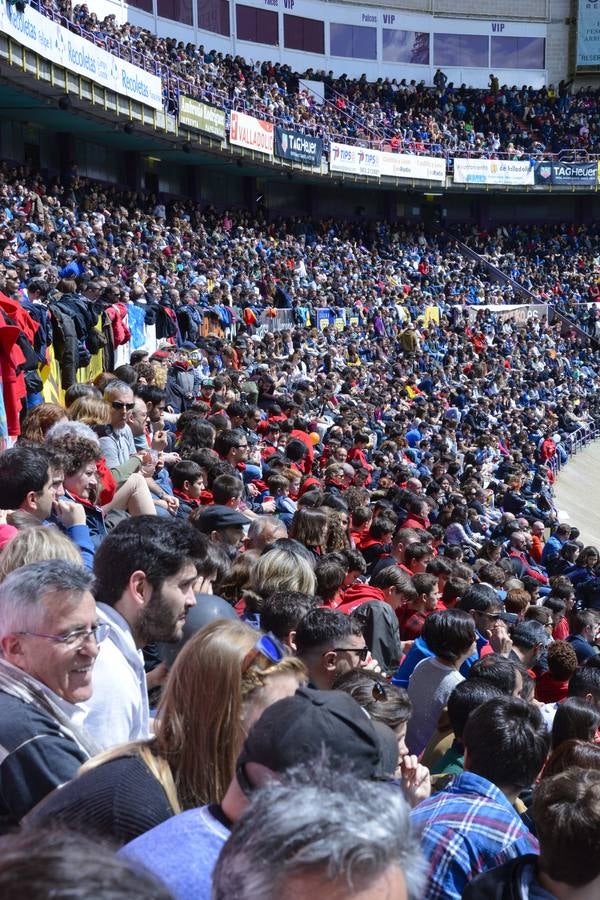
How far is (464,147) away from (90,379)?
34466mm

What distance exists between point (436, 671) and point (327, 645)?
1021mm

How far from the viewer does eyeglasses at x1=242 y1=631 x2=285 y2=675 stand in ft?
9.15

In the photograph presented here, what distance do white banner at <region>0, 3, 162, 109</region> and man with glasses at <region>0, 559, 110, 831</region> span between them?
67.4 ft

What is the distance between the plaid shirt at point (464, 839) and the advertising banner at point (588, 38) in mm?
49771

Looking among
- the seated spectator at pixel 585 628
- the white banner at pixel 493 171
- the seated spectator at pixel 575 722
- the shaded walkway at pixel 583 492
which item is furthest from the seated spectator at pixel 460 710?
the white banner at pixel 493 171

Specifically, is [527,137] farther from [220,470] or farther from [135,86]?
[220,470]

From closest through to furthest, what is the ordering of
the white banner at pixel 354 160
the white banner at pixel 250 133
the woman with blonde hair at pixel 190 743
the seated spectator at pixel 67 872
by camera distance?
the seated spectator at pixel 67 872
the woman with blonde hair at pixel 190 743
the white banner at pixel 250 133
the white banner at pixel 354 160

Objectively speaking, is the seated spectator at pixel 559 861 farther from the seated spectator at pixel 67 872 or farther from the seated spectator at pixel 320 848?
the seated spectator at pixel 67 872

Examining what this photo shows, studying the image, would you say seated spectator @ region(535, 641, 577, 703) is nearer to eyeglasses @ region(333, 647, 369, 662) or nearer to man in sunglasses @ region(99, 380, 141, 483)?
eyeglasses @ region(333, 647, 369, 662)

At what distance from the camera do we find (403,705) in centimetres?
396

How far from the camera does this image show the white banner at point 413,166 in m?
40.2

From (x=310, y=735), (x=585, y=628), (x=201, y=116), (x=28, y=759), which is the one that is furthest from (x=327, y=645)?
(x=201, y=116)

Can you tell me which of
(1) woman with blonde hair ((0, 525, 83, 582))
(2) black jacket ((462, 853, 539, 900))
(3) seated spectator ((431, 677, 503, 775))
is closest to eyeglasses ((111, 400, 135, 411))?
(3) seated spectator ((431, 677, 503, 775))

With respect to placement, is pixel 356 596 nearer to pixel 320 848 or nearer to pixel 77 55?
pixel 320 848
